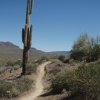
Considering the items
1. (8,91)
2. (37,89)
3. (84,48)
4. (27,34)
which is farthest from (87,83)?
(84,48)

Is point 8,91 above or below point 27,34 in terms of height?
below

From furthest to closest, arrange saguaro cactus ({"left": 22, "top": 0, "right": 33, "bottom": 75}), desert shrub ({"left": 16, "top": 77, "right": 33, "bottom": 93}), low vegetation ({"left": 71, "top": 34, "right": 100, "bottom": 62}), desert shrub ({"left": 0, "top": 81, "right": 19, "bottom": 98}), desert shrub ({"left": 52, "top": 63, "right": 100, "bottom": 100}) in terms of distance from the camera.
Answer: low vegetation ({"left": 71, "top": 34, "right": 100, "bottom": 62}), saguaro cactus ({"left": 22, "top": 0, "right": 33, "bottom": 75}), desert shrub ({"left": 16, "top": 77, "right": 33, "bottom": 93}), desert shrub ({"left": 0, "top": 81, "right": 19, "bottom": 98}), desert shrub ({"left": 52, "top": 63, "right": 100, "bottom": 100})

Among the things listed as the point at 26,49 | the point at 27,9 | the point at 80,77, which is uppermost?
the point at 27,9

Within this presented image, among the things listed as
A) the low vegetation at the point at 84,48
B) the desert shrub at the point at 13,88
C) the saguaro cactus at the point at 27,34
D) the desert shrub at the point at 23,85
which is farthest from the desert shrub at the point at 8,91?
the low vegetation at the point at 84,48

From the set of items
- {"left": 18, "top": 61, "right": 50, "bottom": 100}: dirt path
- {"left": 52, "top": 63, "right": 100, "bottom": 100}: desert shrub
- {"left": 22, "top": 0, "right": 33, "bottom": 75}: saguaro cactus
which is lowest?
{"left": 18, "top": 61, "right": 50, "bottom": 100}: dirt path

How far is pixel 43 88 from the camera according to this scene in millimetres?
17797

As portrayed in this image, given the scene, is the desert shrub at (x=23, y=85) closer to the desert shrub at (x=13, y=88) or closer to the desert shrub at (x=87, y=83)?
the desert shrub at (x=13, y=88)

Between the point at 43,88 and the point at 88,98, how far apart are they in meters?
6.23

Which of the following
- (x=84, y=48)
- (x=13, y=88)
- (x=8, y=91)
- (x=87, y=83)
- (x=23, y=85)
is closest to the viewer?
(x=87, y=83)

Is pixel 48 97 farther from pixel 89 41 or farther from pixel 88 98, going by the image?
pixel 89 41

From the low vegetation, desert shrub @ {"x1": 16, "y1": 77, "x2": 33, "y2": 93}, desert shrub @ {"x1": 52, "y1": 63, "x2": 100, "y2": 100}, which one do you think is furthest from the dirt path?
the low vegetation

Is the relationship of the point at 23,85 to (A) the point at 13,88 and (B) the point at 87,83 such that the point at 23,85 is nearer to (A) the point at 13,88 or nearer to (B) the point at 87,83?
(A) the point at 13,88

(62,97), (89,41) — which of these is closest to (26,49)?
(62,97)

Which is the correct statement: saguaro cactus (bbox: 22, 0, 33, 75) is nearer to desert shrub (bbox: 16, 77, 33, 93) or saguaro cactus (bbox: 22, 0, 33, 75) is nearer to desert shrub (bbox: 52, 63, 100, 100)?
desert shrub (bbox: 16, 77, 33, 93)
